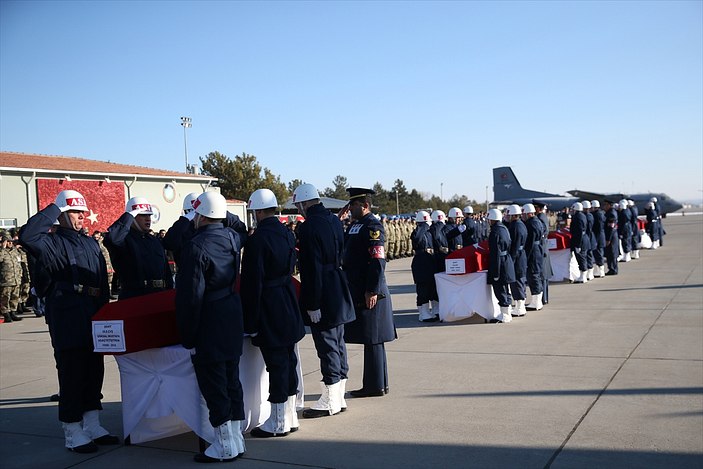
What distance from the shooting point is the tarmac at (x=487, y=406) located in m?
4.64

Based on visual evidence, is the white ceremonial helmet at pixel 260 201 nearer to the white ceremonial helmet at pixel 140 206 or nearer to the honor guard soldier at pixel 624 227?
the white ceremonial helmet at pixel 140 206

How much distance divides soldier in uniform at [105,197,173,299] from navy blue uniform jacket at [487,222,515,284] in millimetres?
5930

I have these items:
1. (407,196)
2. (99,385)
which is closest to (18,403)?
(99,385)

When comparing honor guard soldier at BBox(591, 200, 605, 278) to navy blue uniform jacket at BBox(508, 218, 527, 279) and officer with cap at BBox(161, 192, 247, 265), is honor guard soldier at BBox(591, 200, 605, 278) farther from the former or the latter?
officer with cap at BBox(161, 192, 247, 265)

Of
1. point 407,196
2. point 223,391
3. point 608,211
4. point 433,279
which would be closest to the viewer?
point 223,391

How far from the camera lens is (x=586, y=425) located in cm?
513

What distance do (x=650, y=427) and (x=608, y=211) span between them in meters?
13.2

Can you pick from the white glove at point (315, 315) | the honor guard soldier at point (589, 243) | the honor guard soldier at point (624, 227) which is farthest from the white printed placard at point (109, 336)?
the honor guard soldier at point (624, 227)

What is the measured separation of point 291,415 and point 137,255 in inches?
84.9

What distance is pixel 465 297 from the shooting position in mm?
10773

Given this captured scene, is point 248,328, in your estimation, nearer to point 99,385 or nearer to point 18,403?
point 99,385

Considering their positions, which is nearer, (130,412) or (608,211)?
(130,412)

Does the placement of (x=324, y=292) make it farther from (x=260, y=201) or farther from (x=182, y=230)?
(x=182, y=230)

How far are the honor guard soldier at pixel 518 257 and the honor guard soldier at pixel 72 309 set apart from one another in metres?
7.42
